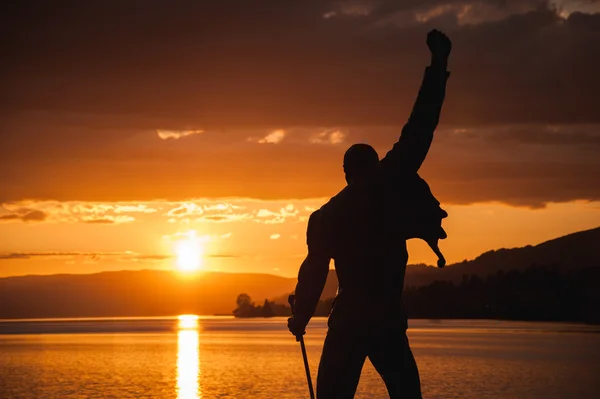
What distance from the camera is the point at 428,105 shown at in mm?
8539

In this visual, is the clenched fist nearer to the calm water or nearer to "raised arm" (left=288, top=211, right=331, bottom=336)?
"raised arm" (left=288, top=211, right=331, bottom=336)

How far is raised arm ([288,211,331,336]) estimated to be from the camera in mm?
8938

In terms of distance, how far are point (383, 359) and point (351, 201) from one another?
1494 millimetres

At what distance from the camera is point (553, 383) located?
192ft

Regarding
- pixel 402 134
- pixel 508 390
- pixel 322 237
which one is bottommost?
pixel 508 390

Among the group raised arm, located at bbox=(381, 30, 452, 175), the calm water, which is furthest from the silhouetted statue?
the calm water

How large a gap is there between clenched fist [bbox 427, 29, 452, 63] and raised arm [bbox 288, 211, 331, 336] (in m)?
1.84

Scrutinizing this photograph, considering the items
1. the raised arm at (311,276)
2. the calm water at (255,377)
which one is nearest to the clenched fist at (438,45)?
the raised arm at (311,276)

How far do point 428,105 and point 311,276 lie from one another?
1.96m

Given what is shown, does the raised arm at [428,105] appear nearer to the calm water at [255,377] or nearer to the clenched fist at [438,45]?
the clenched fist at [438,45]

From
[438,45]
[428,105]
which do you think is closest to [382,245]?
[428,105]

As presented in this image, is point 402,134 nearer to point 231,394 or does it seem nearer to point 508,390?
point 231,394

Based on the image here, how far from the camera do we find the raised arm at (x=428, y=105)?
851cm

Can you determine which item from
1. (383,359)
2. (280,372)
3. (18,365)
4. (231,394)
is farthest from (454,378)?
(383,359)
